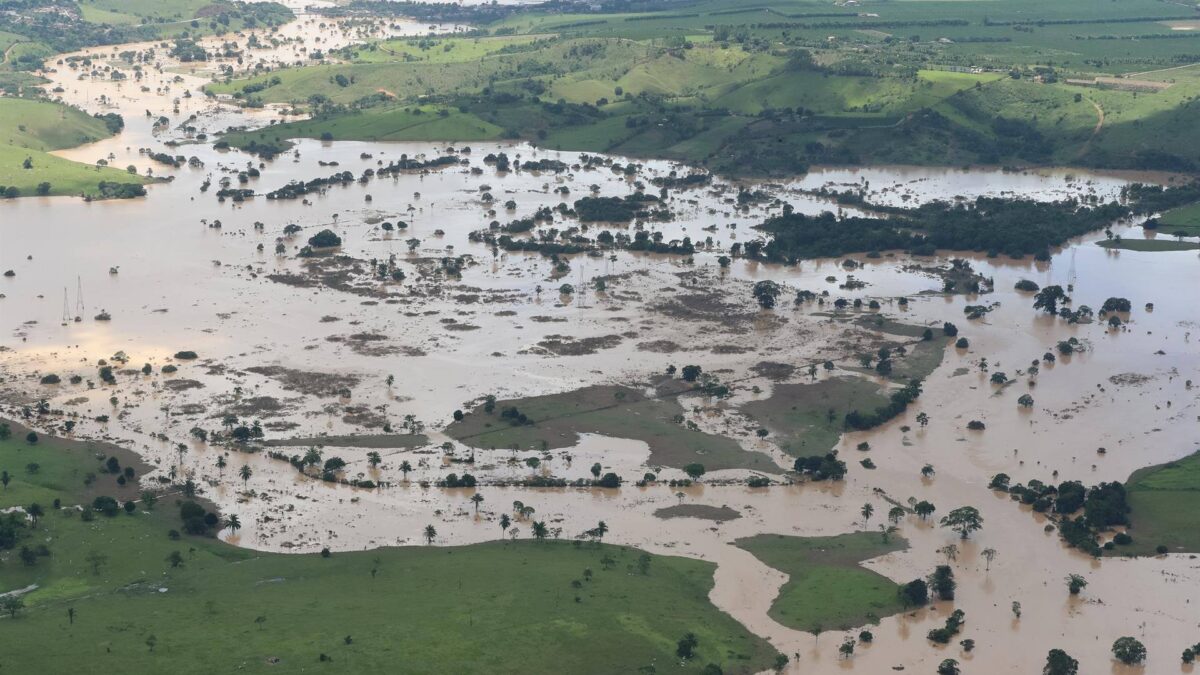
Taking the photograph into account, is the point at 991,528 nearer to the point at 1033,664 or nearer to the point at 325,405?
the point at 1033,664

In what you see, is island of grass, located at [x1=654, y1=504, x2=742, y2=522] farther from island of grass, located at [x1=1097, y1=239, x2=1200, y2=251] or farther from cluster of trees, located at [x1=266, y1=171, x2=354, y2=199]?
cluster of trees, located at [x1=266, y1=171, x2=354, y2=199]

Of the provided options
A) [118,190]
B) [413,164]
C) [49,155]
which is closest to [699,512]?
[118,190]

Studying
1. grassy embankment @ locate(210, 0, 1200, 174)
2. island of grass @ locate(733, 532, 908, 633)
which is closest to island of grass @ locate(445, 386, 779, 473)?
island of grass @ locate(733, 532, 908, 633)

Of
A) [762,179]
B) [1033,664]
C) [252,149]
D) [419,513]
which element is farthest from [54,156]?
[1033,664]

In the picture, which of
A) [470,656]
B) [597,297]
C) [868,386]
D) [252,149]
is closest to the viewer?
[470,656]

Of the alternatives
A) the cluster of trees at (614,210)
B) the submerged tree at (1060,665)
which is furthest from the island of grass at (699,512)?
the cluster of trees at (614,210)

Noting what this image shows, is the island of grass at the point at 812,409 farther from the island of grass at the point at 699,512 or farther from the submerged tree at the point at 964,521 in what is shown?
the submerged tree at the point at 964,521
